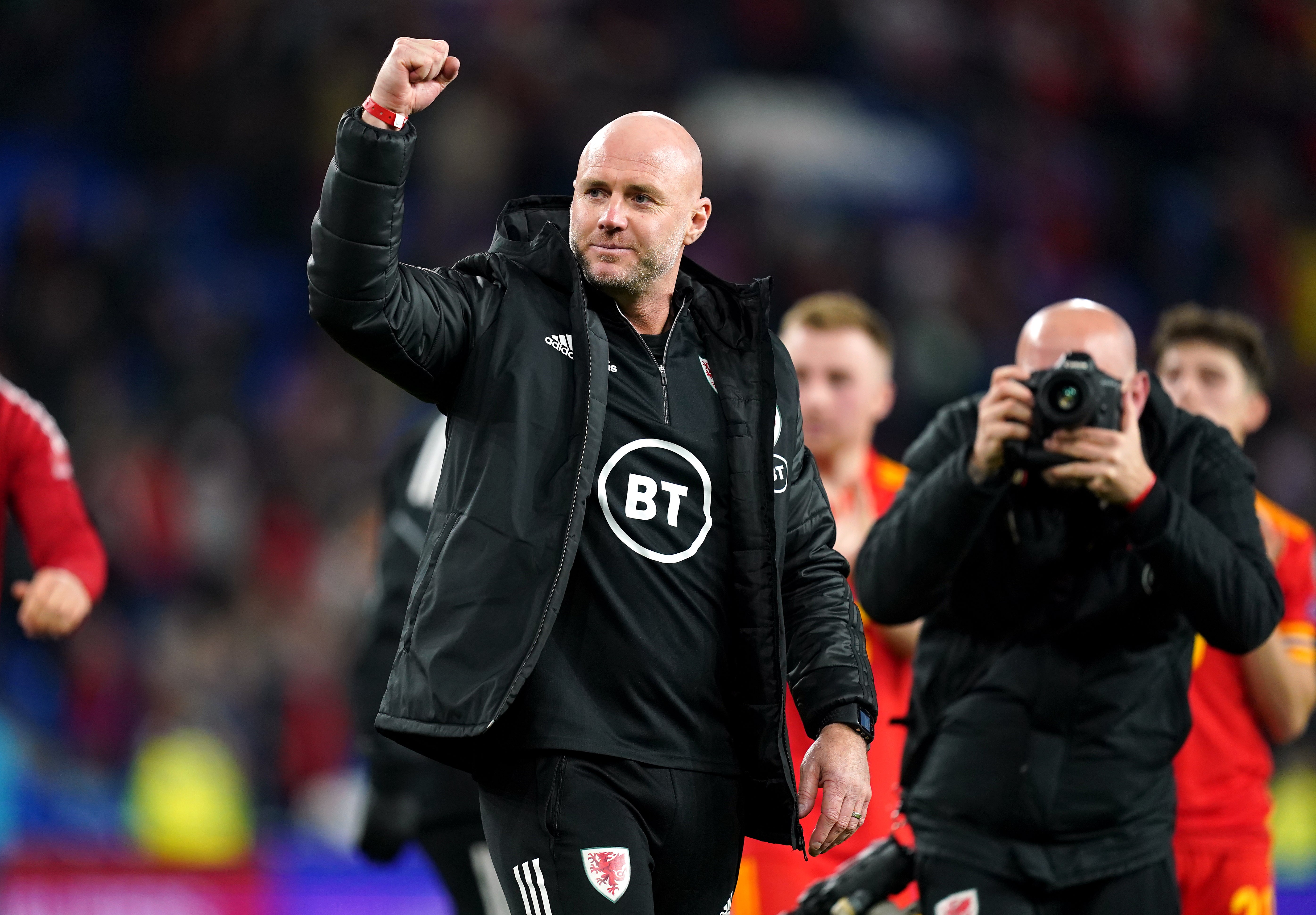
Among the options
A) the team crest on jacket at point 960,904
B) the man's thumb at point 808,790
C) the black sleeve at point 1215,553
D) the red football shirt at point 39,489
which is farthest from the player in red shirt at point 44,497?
the black sleeve at point 1215,553

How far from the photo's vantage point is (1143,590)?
3793mm

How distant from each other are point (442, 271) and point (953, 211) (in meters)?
13.0

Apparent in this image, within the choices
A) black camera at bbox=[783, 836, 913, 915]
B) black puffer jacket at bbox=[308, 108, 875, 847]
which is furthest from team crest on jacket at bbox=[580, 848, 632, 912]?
black camera at bbox=[783, 836, 913, 915]

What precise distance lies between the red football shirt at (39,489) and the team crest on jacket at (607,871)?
209 centimetres

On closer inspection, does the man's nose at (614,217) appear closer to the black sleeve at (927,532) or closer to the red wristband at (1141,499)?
the black sleeve at (927,532)

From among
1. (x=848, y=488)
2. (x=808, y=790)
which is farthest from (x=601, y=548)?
(x=848, y=488)

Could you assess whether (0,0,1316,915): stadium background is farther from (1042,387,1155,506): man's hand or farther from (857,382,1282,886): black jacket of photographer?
(1042,387,1155,506): man's hand

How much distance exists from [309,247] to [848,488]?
808 centimetres

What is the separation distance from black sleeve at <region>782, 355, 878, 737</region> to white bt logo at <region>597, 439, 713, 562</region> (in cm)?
23

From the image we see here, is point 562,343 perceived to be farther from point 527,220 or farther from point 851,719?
point 851,719

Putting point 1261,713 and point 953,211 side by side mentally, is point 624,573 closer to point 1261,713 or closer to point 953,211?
point 1261,713

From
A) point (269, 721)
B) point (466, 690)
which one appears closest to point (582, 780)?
point (466, 690)

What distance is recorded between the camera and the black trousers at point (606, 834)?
2.88 metres

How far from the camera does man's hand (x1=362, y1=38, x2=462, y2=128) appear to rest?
107 inches
